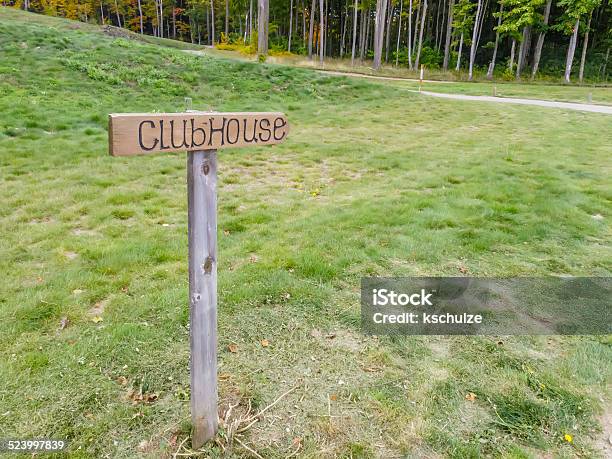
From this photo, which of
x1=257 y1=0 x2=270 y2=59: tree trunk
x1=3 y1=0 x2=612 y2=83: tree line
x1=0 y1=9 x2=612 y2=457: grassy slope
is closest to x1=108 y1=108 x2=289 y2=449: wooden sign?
x1=0 y1=9 x2=612 y2=457: grassy slope

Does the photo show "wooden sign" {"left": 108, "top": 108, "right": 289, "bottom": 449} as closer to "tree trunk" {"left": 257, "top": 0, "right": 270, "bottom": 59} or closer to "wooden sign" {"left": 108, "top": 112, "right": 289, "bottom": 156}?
"wooden sign" {"left": 108, "top": 112, "right": 289, "bottom": 156}

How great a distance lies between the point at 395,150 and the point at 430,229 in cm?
399

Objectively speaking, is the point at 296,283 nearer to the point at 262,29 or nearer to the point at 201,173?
the point at 201,173

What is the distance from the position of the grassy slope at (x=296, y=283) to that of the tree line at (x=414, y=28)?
555 inches

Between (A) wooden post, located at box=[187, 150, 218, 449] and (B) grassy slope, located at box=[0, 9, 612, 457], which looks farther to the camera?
(B) grassy slope, located at box=[0, 9, 612, 457]

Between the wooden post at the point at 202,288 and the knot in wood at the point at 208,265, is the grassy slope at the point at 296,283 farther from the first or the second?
the knot in wood at the point at 208,265

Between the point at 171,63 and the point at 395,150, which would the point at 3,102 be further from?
the point at 395,150

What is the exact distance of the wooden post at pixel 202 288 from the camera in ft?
5.87

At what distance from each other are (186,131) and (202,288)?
0.69m

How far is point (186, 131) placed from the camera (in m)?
1.65

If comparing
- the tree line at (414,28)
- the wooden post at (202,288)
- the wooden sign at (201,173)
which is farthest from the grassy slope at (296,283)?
the tree line at (414,28)

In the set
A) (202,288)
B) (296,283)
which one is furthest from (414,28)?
(202,288)

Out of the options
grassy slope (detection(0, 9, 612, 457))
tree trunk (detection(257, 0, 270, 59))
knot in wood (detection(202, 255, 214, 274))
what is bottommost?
grassy slope (detection(0, 9, 612, 457))

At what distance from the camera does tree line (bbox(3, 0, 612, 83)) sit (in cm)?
2511
